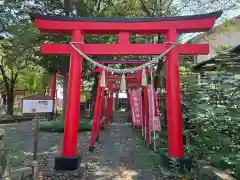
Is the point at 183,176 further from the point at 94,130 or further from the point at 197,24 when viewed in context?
the point at 94,130

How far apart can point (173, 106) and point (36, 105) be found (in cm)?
284

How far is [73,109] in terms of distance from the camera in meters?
5.21

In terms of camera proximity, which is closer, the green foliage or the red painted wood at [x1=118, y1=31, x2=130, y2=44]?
the green foliage

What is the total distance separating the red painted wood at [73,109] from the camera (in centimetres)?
518

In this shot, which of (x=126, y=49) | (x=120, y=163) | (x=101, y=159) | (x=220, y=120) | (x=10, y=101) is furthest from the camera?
(x=10, y=101)

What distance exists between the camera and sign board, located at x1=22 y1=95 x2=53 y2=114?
15.5ft

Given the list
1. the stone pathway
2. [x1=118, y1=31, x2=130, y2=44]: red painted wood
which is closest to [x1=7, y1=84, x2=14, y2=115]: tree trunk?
the stone pathway

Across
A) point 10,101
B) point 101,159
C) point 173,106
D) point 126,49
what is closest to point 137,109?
point 101,159

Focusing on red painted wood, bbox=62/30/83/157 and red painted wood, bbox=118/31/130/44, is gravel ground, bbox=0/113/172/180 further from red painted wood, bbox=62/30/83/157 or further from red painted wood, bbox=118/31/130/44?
red painted wood, bbox=118/31/130/44

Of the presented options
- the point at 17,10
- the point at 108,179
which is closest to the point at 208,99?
the point at 108,179

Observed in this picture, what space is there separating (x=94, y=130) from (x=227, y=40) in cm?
1246

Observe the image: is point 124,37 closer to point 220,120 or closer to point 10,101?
point 220,120

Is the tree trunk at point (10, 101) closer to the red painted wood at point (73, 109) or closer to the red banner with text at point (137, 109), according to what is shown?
the red banner with text at point (137, 109)

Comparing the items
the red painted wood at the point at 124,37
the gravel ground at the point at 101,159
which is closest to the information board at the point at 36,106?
the gravel ground at the point at 101,159
